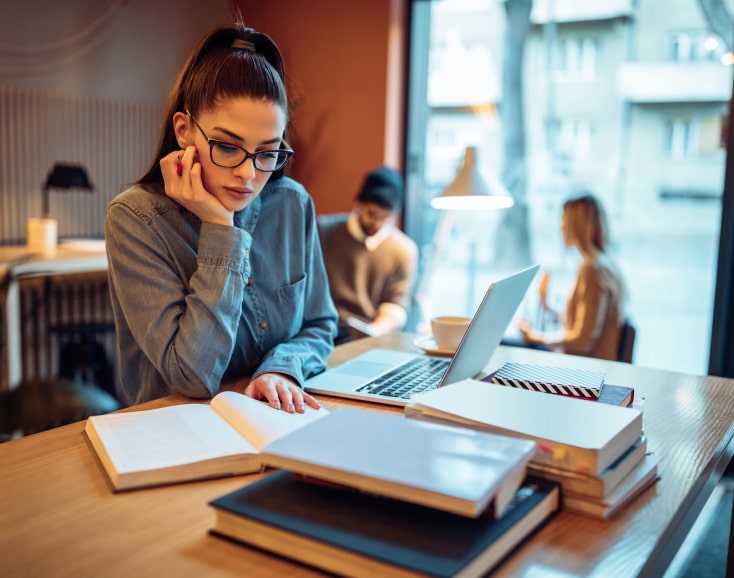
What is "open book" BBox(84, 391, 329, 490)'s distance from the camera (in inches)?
33.4

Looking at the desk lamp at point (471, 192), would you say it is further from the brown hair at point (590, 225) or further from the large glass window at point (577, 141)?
the large glass window at point (577, 141)

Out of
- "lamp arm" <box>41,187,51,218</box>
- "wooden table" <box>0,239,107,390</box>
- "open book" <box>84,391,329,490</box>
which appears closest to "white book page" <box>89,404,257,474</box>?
"open book" <box>84,391,329,490</box>

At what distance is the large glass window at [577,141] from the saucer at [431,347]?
130cm

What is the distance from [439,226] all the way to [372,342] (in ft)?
7.05

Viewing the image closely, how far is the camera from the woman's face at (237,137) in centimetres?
119

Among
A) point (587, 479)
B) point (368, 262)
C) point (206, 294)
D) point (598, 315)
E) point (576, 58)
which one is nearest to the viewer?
point (587, 479)

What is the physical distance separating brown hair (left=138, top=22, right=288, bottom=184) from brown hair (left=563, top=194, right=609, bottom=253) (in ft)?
5.38

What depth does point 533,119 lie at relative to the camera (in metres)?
3.41

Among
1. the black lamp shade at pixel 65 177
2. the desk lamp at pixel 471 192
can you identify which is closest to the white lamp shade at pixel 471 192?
the desk lamp at pixel 471 192

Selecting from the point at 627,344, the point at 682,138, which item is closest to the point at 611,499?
the point at 627,344

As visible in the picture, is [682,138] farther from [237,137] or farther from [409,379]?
[237,137]

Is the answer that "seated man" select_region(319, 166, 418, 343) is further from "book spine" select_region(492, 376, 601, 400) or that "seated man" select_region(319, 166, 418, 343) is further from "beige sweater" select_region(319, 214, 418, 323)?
"book spine" select_region(492, 376, 601, 400)

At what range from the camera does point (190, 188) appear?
1213 millimetres

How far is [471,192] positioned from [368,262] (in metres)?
1.43
